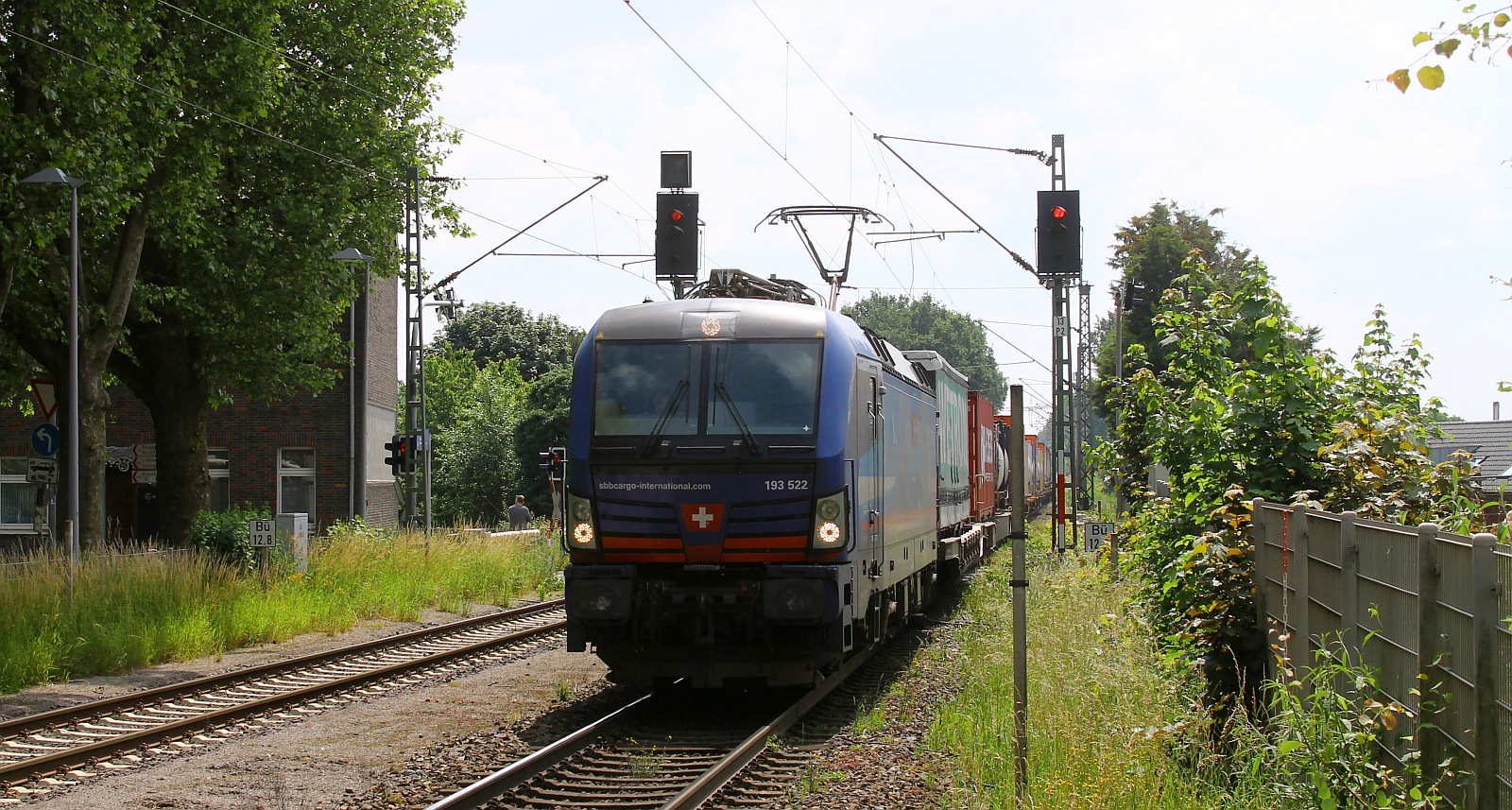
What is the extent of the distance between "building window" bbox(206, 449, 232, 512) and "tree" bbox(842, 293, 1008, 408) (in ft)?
333

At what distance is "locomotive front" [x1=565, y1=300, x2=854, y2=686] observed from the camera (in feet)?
32.9

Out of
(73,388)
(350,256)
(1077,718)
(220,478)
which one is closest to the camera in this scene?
(1077,718)

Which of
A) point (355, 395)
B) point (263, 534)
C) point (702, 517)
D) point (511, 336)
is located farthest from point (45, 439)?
point (511, 336)

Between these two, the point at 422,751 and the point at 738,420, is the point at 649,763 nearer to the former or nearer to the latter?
the point at 422,751

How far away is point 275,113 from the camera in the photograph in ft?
66.7

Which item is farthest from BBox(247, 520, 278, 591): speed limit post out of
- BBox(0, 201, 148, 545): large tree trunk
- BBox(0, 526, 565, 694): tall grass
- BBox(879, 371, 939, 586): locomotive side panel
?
BBox(879, 371, 939, 586): locomotive side panel

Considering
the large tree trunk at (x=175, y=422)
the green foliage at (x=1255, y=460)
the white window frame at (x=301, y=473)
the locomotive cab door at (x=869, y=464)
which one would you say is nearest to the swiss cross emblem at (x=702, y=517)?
the locomotive cab door at (x=869, y=464)

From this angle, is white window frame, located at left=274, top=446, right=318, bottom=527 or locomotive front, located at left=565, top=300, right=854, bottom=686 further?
white window frame, located at left=274, top=446, right=318, bottom=527

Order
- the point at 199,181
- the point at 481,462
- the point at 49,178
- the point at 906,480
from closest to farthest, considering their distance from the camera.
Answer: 1. the point at 906,480
2. the point at 49,178
3. the point at 199,181
4. the point at 481,462

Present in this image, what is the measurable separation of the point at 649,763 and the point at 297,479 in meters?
25.3

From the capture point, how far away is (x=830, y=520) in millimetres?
10039

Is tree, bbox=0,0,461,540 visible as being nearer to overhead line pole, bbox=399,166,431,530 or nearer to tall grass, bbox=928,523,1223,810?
overhead line pole, bbox=399,166,431,530

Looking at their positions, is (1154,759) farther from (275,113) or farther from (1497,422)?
(1497,422)

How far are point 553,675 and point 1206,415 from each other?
644cm
